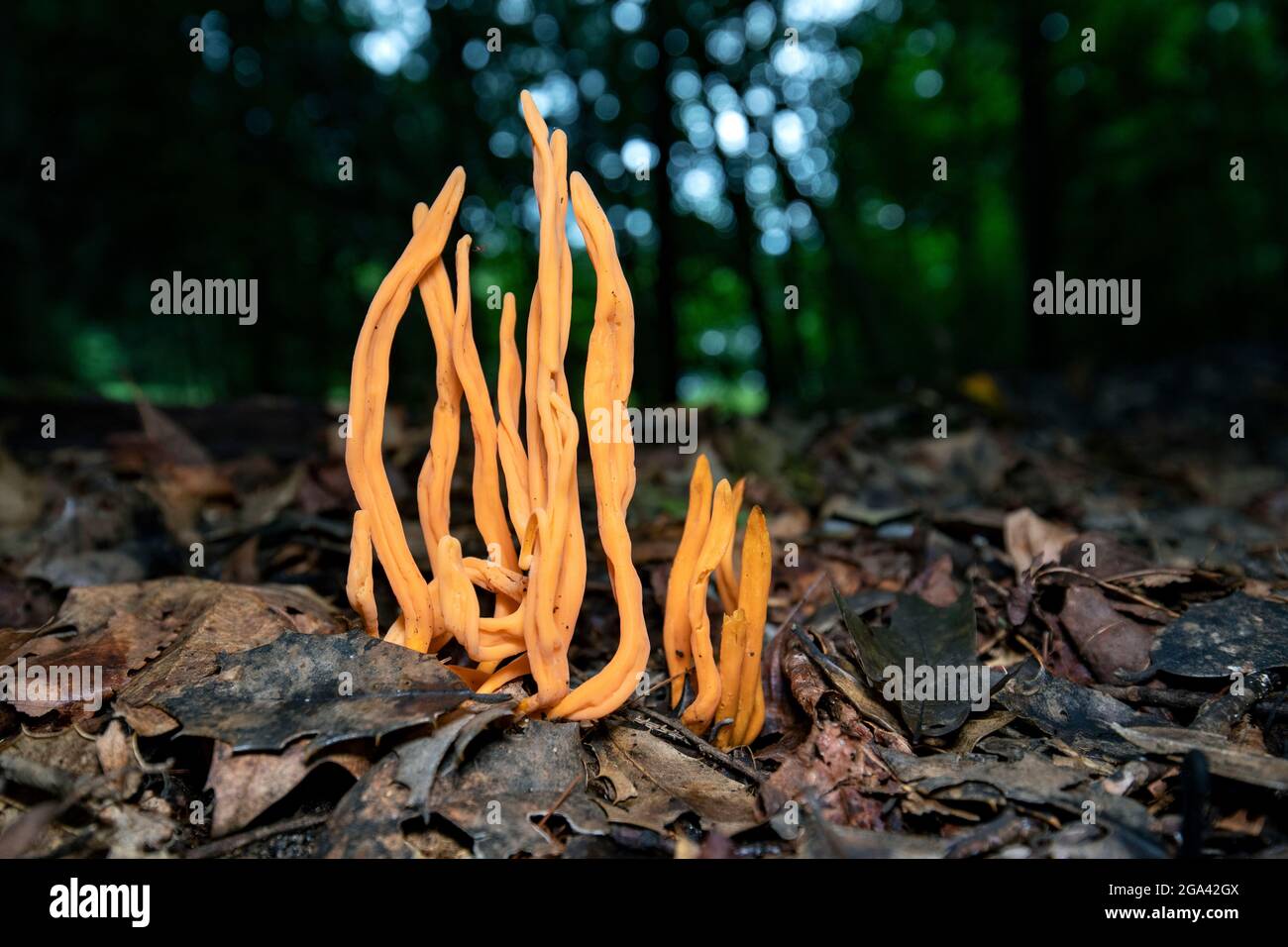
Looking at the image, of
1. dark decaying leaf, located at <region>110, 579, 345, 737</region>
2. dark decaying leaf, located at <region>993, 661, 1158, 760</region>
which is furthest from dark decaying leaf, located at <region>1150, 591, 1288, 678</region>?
dark decaying leaf, located at <region>110, 579, 345, 737</region>

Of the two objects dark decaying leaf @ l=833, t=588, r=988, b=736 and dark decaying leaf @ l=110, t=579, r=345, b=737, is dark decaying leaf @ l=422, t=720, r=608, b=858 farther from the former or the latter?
dark decaying leaf @ l=833, t=588, r=988, b=736

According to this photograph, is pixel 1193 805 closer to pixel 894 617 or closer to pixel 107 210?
pixel 894 617

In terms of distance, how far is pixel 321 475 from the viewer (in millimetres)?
3500

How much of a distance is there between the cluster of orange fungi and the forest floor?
14cm

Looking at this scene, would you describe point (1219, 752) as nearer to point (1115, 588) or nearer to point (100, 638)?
point (1115, 588)

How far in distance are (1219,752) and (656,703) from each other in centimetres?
128

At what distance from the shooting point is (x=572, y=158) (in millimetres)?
6996

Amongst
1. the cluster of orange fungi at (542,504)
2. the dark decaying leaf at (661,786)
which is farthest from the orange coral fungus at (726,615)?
the dark decaying leaf at (661,786)

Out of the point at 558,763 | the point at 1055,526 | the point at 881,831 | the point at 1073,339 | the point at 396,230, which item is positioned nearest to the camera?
the point at 881,831

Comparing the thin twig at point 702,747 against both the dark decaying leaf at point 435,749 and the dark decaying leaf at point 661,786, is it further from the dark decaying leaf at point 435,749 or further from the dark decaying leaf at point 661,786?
the dark decaying leaf at point 435,749

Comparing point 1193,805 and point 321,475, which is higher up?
point 321,475

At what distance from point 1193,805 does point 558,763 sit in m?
1.21

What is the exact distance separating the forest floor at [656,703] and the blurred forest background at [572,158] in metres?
1.61

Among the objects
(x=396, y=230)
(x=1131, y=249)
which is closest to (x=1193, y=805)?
(x=396, y=230)
